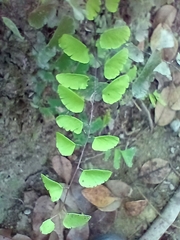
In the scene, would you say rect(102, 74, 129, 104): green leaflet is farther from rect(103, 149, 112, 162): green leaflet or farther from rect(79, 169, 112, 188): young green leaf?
rect(103, 149, 112, 162): green leaflet

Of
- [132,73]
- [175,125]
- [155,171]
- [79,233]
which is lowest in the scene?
[79,233]

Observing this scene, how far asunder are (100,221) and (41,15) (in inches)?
24.3

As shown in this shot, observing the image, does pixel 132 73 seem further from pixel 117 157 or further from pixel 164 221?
pixel 164 221

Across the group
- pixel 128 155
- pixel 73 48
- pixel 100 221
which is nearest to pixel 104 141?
pixel 73 48

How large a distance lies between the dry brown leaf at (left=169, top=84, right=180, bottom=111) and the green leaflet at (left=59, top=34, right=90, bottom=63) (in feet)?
1.48

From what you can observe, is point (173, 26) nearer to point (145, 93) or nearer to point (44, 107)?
point (145, 93)

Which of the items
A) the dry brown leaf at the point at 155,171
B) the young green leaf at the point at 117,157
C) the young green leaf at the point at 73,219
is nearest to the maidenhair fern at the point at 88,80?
the young green leaf at the point at 73,219

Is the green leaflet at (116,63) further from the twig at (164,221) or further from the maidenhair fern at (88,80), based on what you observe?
the twig at (164,221)

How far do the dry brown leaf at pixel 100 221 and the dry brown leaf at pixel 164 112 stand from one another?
1.01 feet

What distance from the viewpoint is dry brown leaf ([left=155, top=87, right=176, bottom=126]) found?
138cm

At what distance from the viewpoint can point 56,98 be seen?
4.01 feet

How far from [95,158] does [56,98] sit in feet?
0.78

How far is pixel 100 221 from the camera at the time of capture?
4.44ft

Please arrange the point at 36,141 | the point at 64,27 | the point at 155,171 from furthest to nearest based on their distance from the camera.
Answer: the point at 155,171 → the point at 36,141 → the point at 64,27
